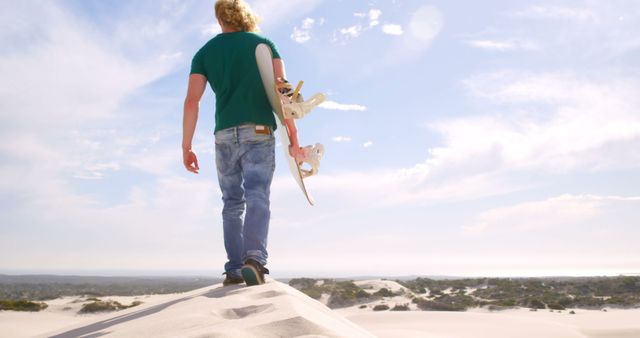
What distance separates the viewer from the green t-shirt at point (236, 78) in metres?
3.95

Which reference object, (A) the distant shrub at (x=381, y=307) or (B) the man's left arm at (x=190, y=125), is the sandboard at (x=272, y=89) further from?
(A) the distant shrub at (x=381, y=307)

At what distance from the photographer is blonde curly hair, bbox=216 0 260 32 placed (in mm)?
4238

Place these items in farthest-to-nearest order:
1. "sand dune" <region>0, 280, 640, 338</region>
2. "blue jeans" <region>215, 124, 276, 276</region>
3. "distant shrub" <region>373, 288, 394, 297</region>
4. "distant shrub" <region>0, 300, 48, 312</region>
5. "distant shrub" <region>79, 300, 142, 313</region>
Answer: "distant shrub" <region>373, 288, 394, 297</region> → "distant shrub" <region>79, 300, 142, 313</region> → "distant shrub" <region>0, 300, 48, 312</region> → "blue jeans" <region>215, 124, 276, 276</region> → "sand dune" <region>0, 280, 640, 338</region>

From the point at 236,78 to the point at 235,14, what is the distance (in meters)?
0.62

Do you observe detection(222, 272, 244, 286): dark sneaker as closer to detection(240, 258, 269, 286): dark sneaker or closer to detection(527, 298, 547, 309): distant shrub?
detection(240, 258, 269, 286): dark sneaker

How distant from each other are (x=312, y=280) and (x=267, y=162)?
62.7 ft

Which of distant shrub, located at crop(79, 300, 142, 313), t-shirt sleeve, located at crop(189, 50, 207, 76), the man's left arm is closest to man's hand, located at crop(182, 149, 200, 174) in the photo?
the man's left arm

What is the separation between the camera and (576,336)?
304 inches

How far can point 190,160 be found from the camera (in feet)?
13.4

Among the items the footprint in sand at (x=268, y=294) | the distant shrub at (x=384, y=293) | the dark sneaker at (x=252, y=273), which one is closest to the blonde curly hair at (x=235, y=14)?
the dark sneaker at (x=252, y=273)

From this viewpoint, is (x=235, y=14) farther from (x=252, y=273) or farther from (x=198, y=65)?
(x=252, y=273)

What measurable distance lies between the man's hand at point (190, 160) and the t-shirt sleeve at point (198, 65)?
0.72 meters

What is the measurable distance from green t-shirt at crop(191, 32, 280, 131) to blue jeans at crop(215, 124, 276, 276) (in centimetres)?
11

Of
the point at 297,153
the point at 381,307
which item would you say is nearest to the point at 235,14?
the point at 297,153
